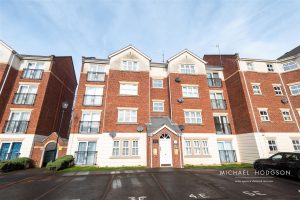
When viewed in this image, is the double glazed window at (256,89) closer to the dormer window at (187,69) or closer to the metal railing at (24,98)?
the dormer window at (187,69)

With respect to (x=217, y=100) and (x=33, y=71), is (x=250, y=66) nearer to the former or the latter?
(x=217, y=100)

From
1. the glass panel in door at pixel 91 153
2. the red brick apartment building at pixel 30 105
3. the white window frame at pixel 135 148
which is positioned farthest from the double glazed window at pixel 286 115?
the red brick apartment building at pixel 30 105

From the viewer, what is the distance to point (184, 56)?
20.6 m

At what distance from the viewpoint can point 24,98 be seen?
1833 cm

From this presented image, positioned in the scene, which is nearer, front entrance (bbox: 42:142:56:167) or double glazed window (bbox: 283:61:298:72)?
front entrance (bbox: 42:142:56:167)

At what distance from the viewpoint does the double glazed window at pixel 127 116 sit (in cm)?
1687

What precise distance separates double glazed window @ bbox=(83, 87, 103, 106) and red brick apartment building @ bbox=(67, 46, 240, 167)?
116 mm

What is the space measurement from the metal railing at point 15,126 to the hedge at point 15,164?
11.7 ft

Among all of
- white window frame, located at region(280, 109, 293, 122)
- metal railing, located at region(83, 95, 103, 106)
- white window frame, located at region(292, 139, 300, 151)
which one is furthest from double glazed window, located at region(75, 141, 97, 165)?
white window frame, located at region(280, 109, 293, 122)

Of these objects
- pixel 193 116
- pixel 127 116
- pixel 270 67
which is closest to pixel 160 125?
pixel 127 116

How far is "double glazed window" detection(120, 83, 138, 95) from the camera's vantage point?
713 inches

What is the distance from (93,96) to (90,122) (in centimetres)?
329

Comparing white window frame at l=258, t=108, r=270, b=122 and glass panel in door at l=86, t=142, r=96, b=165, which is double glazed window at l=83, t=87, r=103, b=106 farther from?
white window frame at l=258, t=108, r=270, b=122

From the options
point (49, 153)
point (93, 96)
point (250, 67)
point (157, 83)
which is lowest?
point (49, 153)
